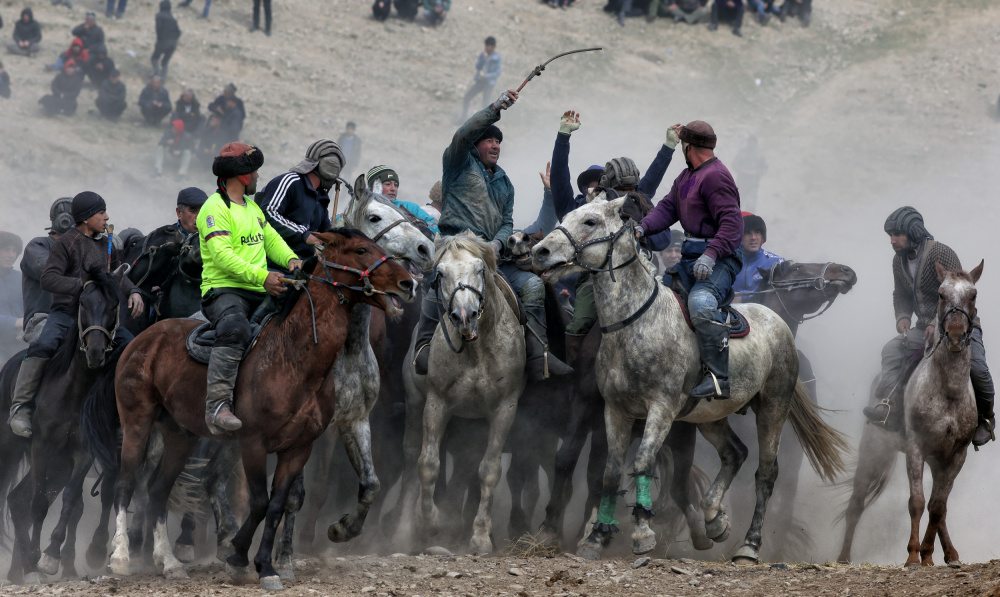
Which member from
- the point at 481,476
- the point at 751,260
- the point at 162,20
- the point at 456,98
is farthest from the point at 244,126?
the point at 481,476

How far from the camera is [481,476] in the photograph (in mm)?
8391

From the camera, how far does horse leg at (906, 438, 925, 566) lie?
26.8 feet

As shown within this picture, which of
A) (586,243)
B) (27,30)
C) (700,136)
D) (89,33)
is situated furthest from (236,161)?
(27,30)

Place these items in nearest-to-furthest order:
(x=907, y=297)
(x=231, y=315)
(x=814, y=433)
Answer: (x=231, y=315)
(x=814, y=433)
(x=907, y=297)

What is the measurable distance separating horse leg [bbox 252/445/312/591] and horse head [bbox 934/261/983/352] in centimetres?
507

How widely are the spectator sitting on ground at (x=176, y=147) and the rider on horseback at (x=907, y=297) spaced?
18818 mm

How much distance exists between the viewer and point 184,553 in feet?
26.9

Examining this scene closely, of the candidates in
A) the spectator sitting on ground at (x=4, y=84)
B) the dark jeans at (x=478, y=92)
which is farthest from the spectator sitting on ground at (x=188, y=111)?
the dark jeans at (x=478, y=92)

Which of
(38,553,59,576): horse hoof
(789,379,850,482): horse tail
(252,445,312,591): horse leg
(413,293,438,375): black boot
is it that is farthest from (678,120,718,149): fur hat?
(38,553,59,576): horse hoof

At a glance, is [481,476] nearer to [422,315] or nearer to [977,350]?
[422,315]

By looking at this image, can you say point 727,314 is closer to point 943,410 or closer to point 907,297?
point 943,410

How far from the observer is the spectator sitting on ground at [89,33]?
25.2 meters

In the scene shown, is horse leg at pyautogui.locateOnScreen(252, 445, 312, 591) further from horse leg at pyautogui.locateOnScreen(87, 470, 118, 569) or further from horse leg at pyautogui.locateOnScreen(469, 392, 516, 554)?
horse leg at pyautogui.locateOnScreen(87, 470, 118, 569)

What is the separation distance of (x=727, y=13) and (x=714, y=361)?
31.5m
